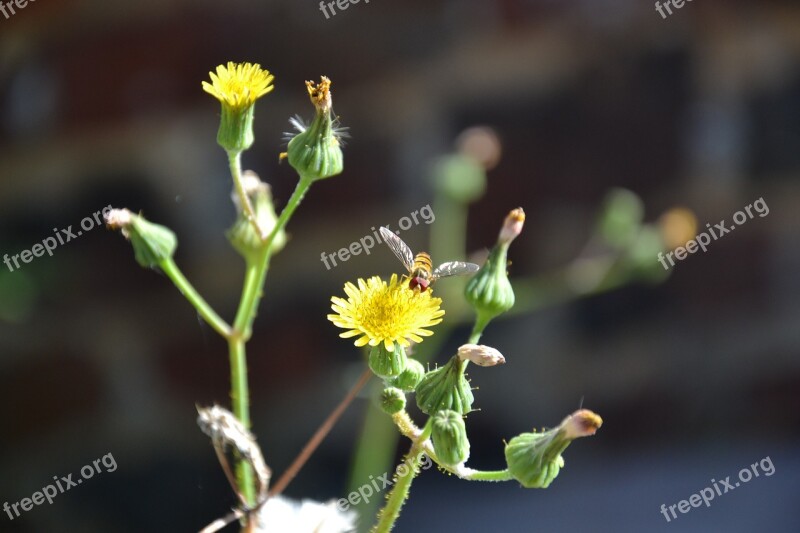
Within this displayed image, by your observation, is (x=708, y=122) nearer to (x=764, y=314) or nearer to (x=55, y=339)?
(x=764, y=314)

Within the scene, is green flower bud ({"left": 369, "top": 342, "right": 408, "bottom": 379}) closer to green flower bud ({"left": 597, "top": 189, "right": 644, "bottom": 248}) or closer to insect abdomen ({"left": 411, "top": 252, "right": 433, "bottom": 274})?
insect abdomen ({"left": 411, "top": 252, "right": 433, "bottom": 274})

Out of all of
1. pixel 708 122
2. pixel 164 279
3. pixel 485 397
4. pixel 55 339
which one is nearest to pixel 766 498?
pixel 485 397

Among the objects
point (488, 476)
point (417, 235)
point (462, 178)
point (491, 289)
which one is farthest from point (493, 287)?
point (417, 235)

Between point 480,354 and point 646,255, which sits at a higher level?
Result: point 646,255

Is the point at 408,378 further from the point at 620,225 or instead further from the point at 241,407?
the point at 620,225

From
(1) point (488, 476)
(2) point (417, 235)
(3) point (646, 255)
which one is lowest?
(1) point (488, 476)

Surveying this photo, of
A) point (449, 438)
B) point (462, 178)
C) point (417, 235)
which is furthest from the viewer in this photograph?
point (417, 235)

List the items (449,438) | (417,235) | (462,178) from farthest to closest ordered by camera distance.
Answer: (417,235), (462,178), (449,438)

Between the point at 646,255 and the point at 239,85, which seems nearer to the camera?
the point at 239,85
